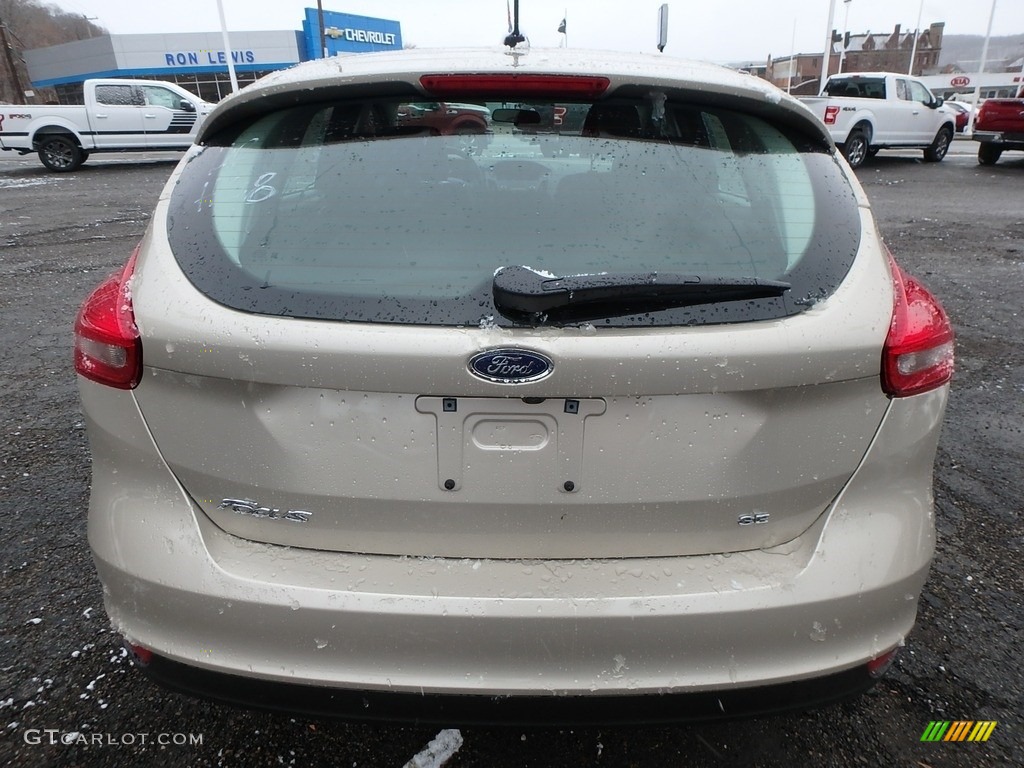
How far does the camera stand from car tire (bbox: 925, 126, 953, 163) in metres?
16.3

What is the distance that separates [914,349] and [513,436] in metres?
0.89

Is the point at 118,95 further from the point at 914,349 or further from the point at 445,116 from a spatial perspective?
the point at 914,349

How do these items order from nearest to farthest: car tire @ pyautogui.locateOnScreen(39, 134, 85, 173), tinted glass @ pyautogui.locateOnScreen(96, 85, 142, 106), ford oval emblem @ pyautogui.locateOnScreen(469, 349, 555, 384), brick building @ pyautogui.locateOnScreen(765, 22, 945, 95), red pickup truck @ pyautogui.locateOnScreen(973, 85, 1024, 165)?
ford oval emblem @ pyautogui.locateOnScreen(469, 349, 555, 384)
red pickup truck @ pyautogui.locateOnScreen(973, 85, 1024, 165)
car tire @ pyautogui.locateOnScreen(39, 134, 85, 173)
tinted glass @ pyautogui.locateOnScreen(96, 85, 142, 106)
brick building @ pyautogui.locateOnScreen(765, 22, 945, 95)

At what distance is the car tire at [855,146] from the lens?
49.4 ft

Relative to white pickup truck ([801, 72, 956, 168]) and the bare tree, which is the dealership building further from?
white pickup truck ([801, 72, 956, 168])

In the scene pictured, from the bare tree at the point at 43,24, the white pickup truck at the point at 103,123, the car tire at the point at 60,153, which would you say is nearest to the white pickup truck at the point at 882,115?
the white pickup truck at the point at 103,123

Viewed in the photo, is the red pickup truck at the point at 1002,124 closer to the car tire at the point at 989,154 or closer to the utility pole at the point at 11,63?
the car tire at the point at 989,154

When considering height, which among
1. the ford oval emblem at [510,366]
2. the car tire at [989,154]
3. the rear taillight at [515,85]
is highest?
the rear taillight at [515,85]

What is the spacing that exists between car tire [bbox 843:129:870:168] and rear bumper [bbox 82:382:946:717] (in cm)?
1584

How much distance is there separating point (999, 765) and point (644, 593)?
124cm

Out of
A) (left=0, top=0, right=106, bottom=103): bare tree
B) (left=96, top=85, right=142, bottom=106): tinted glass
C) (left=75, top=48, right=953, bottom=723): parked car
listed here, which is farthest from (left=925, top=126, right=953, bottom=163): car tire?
(left=0, top=0, right=106, bottom=103): bare tree

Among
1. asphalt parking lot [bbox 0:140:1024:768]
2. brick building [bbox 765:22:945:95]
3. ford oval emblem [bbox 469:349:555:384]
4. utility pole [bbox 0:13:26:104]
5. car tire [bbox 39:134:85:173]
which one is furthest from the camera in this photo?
brick building [bbox 765:22:945:95]

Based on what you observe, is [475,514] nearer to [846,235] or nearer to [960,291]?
[846,235]

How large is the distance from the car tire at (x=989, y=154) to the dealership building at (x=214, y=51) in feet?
119
